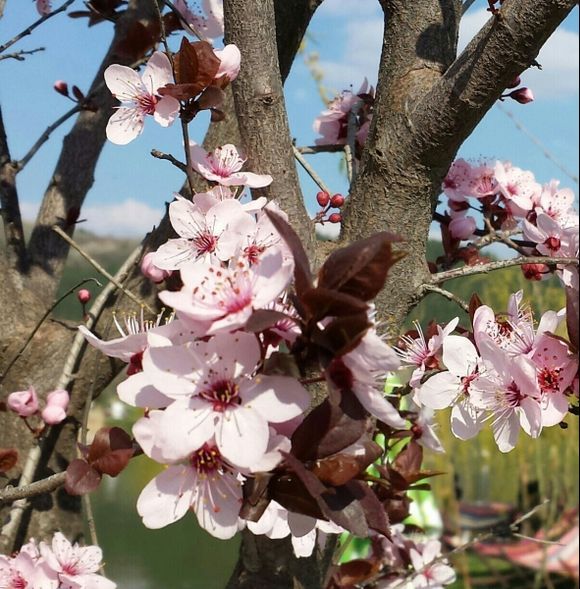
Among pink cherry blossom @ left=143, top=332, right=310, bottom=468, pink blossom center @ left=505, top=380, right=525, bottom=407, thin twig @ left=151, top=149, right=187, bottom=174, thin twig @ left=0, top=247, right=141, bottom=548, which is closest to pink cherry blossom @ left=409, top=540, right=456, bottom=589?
thin twig @ left=0, top=247, right=141, bottom=548

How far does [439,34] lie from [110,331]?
72 centimetres

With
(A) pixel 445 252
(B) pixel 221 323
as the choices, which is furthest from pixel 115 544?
(B) pixel 221 323

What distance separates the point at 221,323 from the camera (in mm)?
497

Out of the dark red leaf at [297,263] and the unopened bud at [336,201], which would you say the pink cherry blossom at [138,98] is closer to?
the unopened bud at [336,201]

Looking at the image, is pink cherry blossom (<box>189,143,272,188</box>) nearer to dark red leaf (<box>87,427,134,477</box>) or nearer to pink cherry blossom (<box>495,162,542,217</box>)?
dark red leaf (<box>87,427,134,477</box>)

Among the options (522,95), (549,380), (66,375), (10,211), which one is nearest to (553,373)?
(549,380)

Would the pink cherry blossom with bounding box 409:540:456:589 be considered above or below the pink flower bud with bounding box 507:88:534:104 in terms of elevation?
below

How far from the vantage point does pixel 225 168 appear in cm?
93

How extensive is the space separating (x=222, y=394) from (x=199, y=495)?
0.31 ft

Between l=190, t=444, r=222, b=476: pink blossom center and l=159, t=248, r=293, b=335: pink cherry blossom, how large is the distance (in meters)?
0.11

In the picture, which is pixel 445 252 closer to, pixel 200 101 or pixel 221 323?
pixel 200 101

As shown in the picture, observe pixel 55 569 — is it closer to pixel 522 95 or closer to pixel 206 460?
pixel 206 460

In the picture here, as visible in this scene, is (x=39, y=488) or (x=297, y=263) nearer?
(x=297, y=263)

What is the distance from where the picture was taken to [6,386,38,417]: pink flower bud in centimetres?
122
